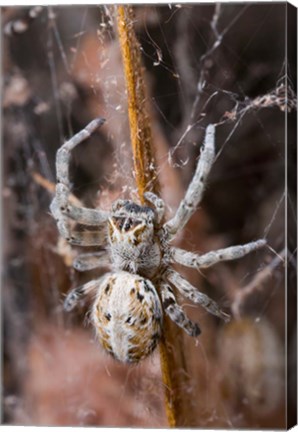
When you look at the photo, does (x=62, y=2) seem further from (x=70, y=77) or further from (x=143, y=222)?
(x=143, y=222)

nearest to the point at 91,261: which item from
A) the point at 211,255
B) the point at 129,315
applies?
the point at 129,315

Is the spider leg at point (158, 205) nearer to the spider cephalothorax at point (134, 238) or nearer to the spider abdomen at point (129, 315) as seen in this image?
the spider cephalothorax at point (134, 238)

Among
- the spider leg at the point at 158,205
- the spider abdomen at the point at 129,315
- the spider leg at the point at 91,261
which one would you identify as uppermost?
the spider leg at the point at 158,205

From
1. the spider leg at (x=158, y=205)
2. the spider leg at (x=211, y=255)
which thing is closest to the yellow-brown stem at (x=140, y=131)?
the spider leg at (x=158, y=205)

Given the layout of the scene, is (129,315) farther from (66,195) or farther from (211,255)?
(66,195)

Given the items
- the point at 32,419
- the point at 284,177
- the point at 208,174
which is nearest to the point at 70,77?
the point at 208,174

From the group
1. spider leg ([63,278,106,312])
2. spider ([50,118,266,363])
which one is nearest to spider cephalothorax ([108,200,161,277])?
spider ([50,118,266,363])

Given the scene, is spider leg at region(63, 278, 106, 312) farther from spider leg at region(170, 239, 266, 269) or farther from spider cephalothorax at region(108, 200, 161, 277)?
spider leg at region(170, 239, 266, 269)
